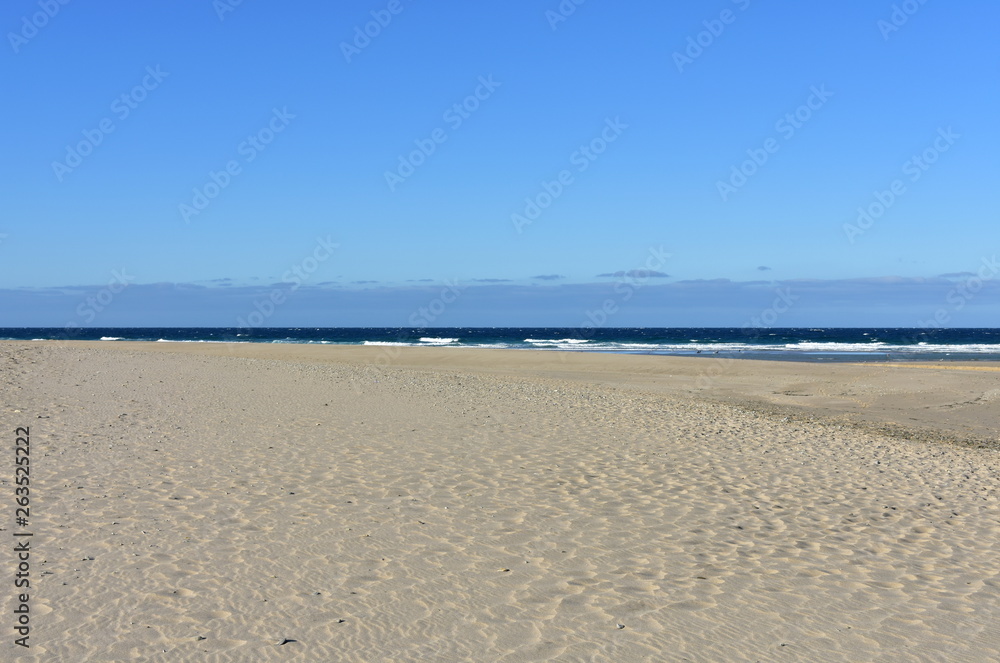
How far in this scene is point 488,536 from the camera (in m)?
7.38

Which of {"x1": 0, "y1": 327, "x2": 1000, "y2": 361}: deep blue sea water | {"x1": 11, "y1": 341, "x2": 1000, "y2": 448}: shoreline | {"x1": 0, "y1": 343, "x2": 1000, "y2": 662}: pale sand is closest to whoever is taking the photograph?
{"x1": 0, "y1": 343, "x2": 1000, "y2": 662}: pale sand

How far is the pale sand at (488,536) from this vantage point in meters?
5.21

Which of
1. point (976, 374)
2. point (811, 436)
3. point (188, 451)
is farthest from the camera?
point (976, 374)

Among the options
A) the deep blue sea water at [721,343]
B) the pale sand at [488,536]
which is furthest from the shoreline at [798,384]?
the deep blue sea water at [721,343]

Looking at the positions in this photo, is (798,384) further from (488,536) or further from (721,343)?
(721,343)

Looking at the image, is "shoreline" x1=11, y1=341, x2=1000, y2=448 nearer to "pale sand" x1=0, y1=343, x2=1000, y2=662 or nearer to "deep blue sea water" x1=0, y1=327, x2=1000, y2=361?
"pale sand" x1=0, y1=343, x2=1000, y2=662

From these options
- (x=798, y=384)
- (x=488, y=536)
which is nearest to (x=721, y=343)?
(x=798, y=384)

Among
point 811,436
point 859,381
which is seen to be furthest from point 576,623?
point 859,381

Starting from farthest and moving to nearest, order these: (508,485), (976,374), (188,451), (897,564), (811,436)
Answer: (976,374), (811,436), (188,451), (508,485), (897,564)

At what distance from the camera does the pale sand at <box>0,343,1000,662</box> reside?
521cm

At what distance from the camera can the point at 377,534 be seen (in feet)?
23.9

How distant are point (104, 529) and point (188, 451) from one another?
3.76 meters

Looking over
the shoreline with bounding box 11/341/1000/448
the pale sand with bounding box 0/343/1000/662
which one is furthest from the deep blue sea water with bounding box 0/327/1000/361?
the pale sand with bounding box 0/343/1000/662

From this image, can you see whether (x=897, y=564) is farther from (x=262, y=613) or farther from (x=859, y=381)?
(x=859, y=381)
